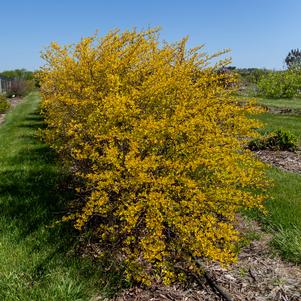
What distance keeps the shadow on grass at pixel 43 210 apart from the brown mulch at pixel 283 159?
3937 millimetres

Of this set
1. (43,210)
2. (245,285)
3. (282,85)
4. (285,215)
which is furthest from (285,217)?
(282,85)

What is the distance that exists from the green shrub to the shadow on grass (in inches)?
680

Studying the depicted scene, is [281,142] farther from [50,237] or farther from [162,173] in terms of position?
[50,237]

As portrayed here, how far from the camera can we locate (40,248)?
14.1 ft

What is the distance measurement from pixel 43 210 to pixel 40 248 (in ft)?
3.22

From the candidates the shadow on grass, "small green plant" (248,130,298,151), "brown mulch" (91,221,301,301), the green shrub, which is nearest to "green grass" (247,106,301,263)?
"brown mulch" (91,221,301,301)

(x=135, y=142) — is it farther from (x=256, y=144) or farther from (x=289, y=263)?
(x=256, y=144)

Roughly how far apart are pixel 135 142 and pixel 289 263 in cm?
191

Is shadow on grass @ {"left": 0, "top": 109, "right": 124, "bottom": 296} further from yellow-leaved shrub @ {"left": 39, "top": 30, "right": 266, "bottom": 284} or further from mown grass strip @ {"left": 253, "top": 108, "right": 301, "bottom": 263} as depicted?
mown grass strip @ {"left": 253, "top": 108, "right": 301, "bottom": 263}

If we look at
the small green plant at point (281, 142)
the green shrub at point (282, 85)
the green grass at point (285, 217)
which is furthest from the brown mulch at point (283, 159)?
→ the green shrub at point (282, 85)

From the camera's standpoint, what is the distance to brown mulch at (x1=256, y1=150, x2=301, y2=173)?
7480 millimetres

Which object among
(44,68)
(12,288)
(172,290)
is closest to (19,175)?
(44,68)

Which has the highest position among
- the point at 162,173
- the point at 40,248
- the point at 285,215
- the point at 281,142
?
the point at 162,173

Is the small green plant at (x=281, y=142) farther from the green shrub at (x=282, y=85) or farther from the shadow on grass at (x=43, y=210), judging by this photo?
the green shrub at (x=282, y=85)
